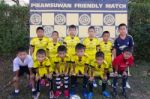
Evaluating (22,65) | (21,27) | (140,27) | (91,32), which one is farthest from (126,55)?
(21,27)

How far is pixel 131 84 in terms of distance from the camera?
10.5m

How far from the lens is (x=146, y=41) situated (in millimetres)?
11953

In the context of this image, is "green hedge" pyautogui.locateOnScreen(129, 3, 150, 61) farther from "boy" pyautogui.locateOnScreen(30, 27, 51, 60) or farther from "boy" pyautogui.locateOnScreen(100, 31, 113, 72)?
"boy" pyautogui.locateOnScreen(30, 27, 51, 60)

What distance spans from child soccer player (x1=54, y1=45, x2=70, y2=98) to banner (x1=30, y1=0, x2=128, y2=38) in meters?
1.27

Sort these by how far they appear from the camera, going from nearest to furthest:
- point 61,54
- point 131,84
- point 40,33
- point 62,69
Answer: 1. point 61,54
2. point 62,69
3. point 40,33
4. point 131,84

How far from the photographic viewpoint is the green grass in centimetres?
966

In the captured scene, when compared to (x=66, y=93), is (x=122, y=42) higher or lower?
higher

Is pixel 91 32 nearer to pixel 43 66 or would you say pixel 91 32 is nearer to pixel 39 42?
pixel 39 42

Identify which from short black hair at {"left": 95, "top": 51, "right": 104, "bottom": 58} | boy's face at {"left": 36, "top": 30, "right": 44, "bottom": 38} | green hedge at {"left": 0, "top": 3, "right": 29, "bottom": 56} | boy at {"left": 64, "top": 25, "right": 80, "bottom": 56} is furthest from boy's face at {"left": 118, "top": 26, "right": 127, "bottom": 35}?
green hedge at {"left": 0, "top": 3, "right": 29, "bottom": 56}

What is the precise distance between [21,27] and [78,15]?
6.07 feet

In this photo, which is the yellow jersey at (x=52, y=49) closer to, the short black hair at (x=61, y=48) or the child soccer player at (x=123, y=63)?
the short black hair at (x=61, y=48)

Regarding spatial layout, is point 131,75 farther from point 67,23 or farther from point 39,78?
point 39,78

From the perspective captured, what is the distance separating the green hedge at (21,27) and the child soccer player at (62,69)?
2543mm

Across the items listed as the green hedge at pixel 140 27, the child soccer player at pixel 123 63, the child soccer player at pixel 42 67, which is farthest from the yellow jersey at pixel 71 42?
the green hedge at pixel 140 27
